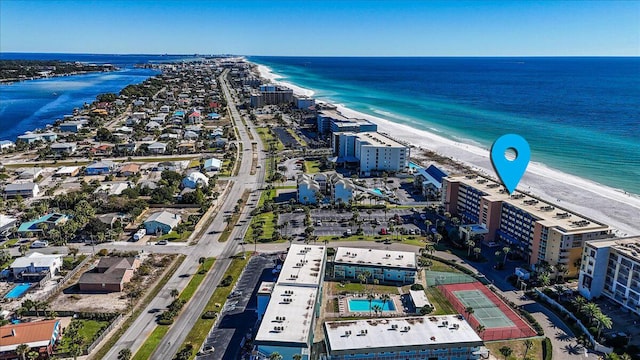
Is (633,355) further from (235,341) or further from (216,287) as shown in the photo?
(216,287)

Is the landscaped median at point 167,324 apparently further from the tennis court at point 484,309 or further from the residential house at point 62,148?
the residential house at point 62,148

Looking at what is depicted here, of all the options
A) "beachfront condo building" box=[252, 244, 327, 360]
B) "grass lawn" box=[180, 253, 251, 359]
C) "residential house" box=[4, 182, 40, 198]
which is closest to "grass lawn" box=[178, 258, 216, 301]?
"grass lawn" box=[180, 253, 251, 359]

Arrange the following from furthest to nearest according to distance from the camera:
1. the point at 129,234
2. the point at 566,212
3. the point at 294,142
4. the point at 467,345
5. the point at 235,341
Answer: the point at 294,142 → the point at 129,234 → the point at 566,212 → the point at 235,341 → the point at 467,345

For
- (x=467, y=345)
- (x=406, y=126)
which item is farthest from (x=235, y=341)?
(x=406, y=126)

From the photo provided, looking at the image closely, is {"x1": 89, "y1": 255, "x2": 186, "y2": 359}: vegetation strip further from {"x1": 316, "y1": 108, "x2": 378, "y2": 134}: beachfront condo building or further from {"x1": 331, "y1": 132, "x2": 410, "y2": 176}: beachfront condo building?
{"x1": 316, "y1": 108, "x2": 378, "y2": 134}: beachfront condo building

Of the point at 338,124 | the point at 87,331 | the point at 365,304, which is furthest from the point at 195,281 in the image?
the point at 338,124

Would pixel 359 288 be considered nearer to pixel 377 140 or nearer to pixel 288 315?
pixel 288 315
